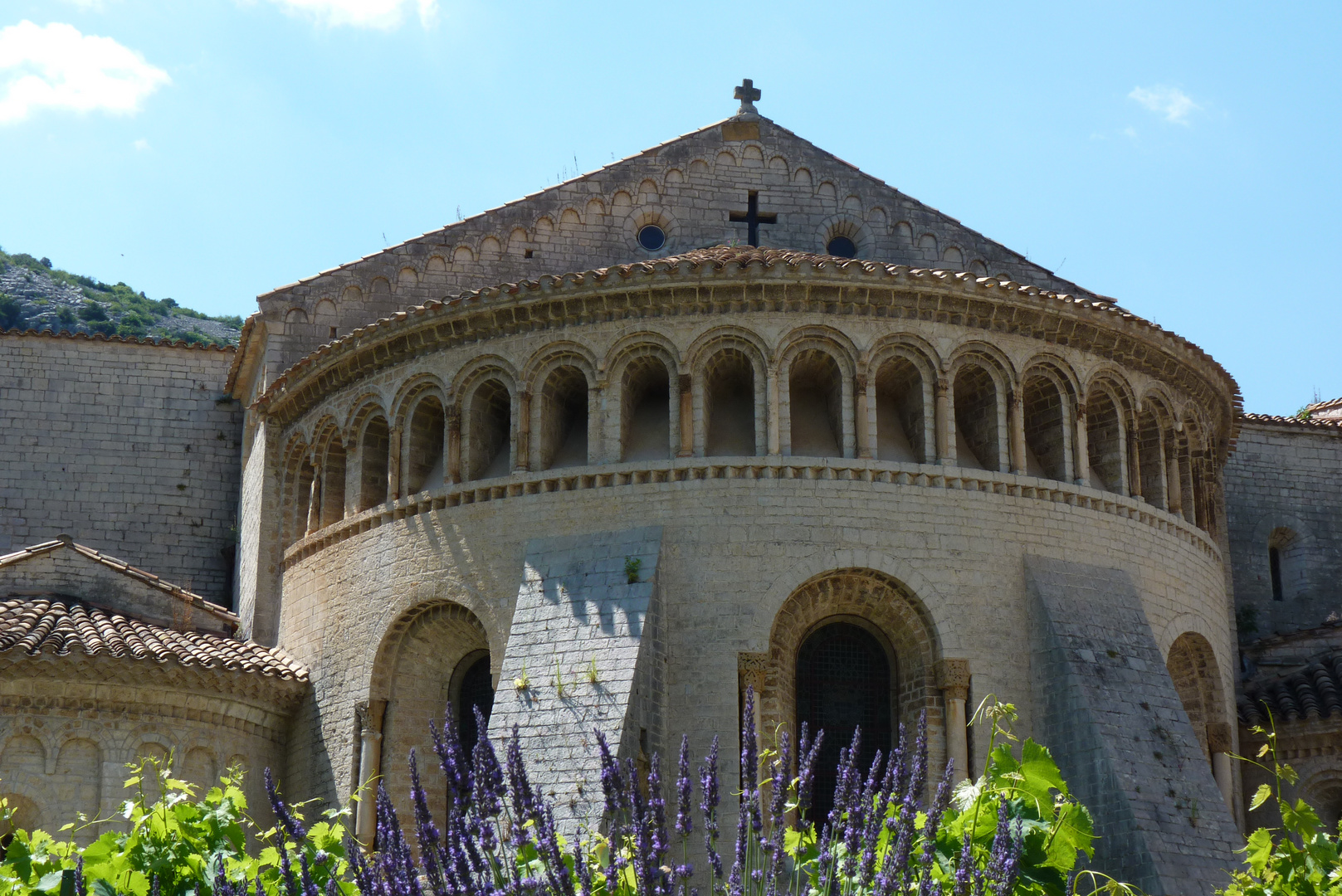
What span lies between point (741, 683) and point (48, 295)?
36511 millimetres

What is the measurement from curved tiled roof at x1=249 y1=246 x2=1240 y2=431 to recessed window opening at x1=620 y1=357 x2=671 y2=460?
1048mm

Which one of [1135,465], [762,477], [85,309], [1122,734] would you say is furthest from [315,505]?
[85,309]

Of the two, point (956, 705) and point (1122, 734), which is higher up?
point (956, 705)

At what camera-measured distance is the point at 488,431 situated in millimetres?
19078

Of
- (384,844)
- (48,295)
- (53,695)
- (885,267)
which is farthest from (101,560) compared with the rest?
(48,295)

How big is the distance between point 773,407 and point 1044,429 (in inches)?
137

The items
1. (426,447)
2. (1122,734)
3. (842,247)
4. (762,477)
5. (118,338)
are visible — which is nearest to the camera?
(1122,734)

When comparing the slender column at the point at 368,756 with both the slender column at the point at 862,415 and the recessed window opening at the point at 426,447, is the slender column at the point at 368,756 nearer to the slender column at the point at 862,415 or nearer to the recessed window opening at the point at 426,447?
the recessed window opening at the point at 426,447

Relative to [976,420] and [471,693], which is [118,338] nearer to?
[471,693]

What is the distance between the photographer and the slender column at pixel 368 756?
18.5 metres

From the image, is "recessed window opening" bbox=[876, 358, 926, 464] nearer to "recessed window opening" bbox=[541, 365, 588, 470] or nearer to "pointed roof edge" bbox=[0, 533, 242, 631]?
"recessed window opening" bbox=[541, 365, 588, 470]

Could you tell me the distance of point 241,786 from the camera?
19.1m

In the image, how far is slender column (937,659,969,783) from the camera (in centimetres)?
1678

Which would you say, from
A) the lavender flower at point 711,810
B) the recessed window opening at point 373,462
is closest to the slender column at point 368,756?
the recessed window opening at point 373,462
